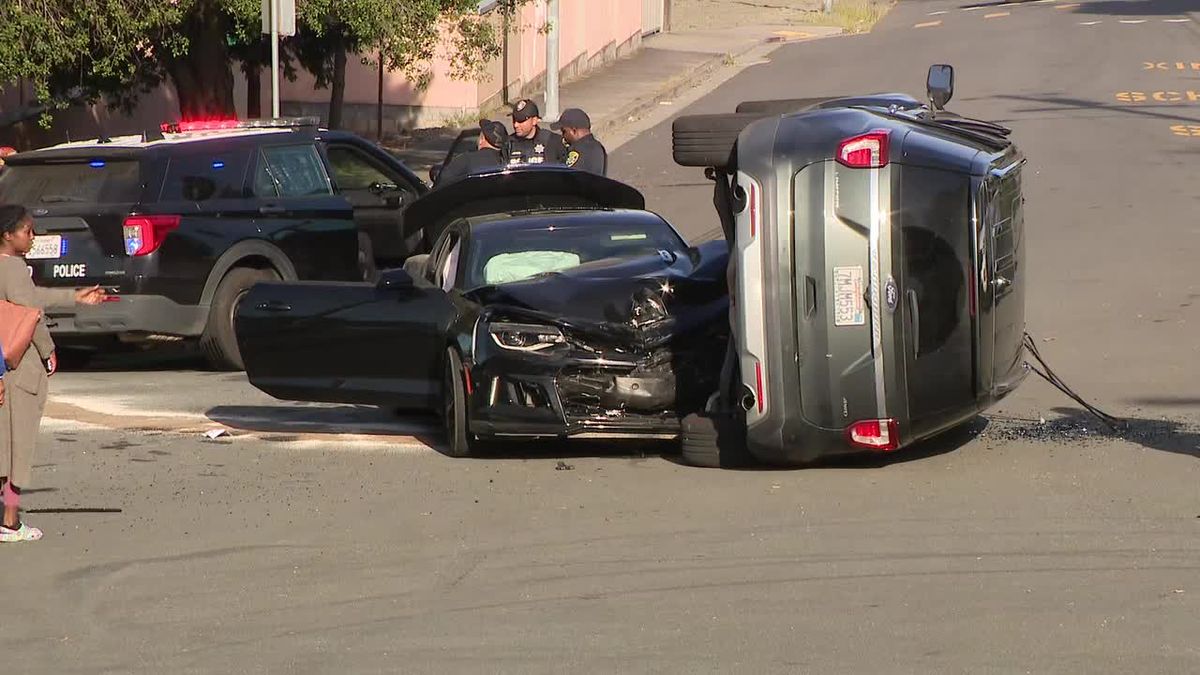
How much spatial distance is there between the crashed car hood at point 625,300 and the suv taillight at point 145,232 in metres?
4.22

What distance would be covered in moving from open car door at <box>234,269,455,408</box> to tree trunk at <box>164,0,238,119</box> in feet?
34.6

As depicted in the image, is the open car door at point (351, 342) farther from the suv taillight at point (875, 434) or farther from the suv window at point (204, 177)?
the suv window at point (204, 177)

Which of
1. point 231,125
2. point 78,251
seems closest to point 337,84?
point 231,125

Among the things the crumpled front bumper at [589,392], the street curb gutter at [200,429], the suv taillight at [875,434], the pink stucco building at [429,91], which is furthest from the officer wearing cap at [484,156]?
the pink stucco building at [429,91]

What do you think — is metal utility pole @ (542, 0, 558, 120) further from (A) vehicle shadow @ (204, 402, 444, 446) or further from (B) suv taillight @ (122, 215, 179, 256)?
(A) vehicle shadow @ (204, 402, 444, 446)

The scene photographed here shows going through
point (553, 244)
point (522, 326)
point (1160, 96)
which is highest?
point (1160, 96)

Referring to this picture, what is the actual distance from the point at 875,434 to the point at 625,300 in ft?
5.64

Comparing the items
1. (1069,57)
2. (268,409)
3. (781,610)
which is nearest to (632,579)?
(781,610)

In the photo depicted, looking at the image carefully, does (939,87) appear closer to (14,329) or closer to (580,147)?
(14,329)

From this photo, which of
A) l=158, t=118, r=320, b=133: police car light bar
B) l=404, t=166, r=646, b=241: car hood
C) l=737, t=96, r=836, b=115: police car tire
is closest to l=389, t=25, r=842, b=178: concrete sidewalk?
l=158, t=118, r=320, b=133: police car light bar

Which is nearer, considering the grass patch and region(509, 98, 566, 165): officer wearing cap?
region(509, 98, 566, 165): officer wearing cap

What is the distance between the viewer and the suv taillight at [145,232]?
14.2 meters

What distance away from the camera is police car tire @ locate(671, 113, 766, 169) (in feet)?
32.4

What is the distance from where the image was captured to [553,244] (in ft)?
38.5
